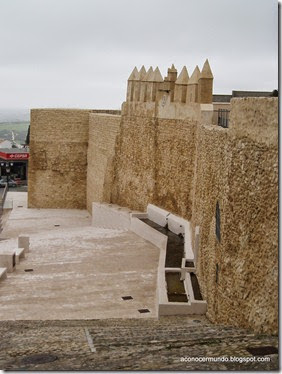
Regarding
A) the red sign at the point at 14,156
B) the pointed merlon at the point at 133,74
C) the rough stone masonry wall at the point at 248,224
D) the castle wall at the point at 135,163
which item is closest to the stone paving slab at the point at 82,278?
the castle wall at the point at 135,163

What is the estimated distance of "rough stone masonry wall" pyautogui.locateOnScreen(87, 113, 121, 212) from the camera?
740 inches

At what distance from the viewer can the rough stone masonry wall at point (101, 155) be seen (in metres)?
18.8

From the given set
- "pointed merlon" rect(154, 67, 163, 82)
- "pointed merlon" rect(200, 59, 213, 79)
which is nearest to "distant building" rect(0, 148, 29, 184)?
"pointed merlon" rect(154, 67, 163, 82)

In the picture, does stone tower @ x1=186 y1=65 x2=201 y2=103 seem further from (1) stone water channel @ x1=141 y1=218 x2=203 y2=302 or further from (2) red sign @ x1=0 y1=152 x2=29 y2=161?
(2) red sign @ x1=0 y1=152 x2=29 y2=161

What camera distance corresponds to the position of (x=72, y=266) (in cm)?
1164

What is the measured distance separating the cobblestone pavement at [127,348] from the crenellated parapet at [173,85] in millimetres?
7346

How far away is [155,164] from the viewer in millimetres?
15617

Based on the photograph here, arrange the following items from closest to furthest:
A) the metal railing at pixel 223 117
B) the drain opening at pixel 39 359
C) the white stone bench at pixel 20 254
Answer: the drain opening at pixel 39 359 < the metal railing at pixel 223 117 < the white stone bench at pixel 20 254

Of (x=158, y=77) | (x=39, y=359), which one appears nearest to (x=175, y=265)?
(x=39, y=359)

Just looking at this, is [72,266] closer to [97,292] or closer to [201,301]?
[97,292]

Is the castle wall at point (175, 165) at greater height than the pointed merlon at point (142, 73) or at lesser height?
lesser

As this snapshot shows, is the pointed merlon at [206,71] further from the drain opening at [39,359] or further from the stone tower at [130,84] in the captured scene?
the drain opening at [39,359]

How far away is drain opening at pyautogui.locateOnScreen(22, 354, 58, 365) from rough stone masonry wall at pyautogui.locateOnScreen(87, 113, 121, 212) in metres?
13.3

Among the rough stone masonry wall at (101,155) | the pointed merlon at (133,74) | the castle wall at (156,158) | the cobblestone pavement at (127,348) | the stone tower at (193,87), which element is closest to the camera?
the cobblestone pavement at (127,348)
